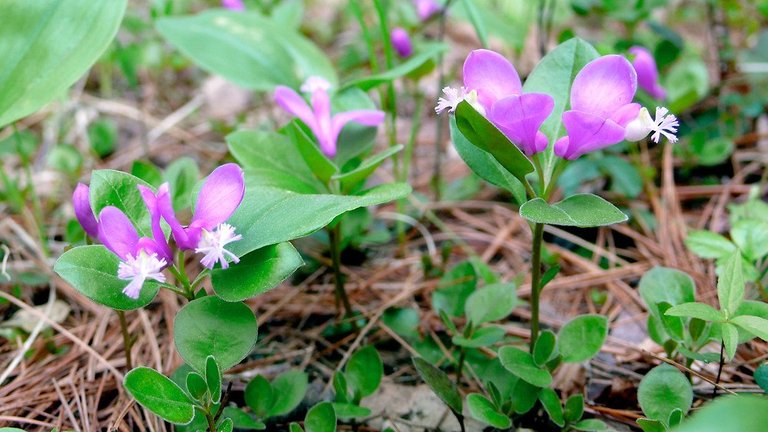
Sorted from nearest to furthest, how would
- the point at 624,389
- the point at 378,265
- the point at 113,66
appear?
the point at 624,389 < the point at 378,265 < the point at 113,66

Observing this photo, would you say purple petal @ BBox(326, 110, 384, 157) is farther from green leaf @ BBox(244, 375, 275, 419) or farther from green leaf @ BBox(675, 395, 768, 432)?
green leaf @ BBox(675, 395, 768, 432)

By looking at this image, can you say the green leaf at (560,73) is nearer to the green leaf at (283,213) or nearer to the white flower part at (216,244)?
the green leaf at (283,213)

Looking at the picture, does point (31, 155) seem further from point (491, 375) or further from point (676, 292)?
point (676, 292)

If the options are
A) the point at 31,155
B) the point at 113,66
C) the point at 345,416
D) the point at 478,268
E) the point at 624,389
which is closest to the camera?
the point at 345,416

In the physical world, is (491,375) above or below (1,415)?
above

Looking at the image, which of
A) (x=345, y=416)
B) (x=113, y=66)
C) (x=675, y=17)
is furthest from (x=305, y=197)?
(x=675, y=17)

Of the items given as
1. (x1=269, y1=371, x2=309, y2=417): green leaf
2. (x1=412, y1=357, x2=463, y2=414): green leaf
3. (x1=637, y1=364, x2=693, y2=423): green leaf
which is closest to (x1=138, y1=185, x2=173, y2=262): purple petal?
(x1=269, y1=371, x2=309, y2=417): green leaf

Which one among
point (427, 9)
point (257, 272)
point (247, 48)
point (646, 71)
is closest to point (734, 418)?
point (257, 272)
